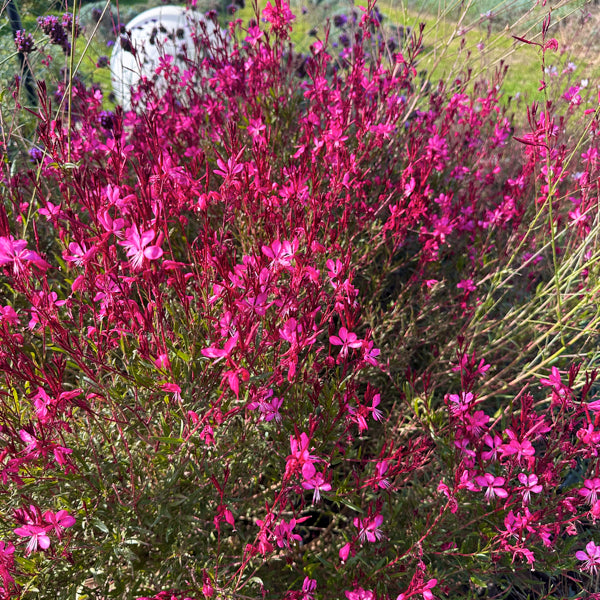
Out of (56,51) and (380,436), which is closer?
(380,436)

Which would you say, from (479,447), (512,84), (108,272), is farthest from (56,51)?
(512,84)

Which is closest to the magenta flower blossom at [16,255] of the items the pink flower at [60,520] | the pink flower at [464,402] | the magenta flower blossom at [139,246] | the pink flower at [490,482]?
the magenta flower blossom at [139,246]

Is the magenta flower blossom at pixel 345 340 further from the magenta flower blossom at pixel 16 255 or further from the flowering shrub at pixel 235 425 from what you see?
the magenta flower blossom at pixel 16 255

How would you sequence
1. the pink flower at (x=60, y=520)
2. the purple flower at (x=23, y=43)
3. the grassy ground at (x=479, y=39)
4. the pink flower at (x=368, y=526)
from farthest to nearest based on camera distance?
the grassy ground at (x=479, y=39) < the purple flower at (x=23, y=43) < the pink flower at (x=368, y=526) < the pink flower at (x=60, y=520)

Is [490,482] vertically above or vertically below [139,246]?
below

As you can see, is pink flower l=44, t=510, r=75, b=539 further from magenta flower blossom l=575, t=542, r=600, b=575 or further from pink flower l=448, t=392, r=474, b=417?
magenta flower blossom l=575, t=542, r=600, b=575

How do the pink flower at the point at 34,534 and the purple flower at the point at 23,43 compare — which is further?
the purple flower at the point at 23,43

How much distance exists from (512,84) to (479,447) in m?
8.74

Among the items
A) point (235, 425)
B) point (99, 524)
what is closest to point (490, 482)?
point (235, 425)

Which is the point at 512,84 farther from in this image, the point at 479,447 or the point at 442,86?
the point at 479,447

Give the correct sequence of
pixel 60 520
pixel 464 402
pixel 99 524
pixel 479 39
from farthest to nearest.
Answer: pixel 479 39 → pixel 464 402 → pixel 99 524 → pixel 60 520

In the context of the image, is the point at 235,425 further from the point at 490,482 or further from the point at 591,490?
the point at 591,490

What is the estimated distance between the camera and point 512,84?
8.58m

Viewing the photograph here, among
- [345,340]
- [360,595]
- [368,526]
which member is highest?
[345,340]
